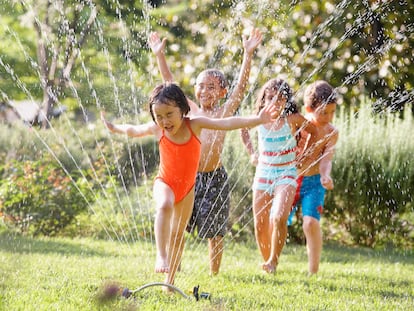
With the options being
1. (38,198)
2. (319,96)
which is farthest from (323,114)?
(38,198)

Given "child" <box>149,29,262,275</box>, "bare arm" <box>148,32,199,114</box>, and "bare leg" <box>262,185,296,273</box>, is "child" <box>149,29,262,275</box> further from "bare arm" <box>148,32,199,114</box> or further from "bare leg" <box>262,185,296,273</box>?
"bare leg" <box>262,185,296,273</box>

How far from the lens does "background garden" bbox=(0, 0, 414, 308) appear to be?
790 centimetres

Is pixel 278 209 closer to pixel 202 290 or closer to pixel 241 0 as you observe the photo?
→ pixel 202 290

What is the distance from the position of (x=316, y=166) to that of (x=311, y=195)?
208mm

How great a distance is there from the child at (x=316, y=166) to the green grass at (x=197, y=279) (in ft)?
0.89

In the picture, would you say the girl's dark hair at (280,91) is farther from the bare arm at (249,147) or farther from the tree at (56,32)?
the tree at (56,32)

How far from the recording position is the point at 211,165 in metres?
4.89

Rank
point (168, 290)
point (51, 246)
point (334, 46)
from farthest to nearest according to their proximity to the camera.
Answer: 1. point (334, 46)
2. point (51, 246)
3. point (168, 290)

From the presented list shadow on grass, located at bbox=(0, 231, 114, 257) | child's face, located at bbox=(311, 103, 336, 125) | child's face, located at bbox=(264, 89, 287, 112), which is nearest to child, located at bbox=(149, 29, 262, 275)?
child's face, located at bbox=(264, 89, 287, 112)

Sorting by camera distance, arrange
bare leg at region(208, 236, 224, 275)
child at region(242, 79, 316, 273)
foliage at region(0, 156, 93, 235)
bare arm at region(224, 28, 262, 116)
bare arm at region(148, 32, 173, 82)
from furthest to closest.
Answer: foliage at region(0, 156, 93, 235) < child at region(242, 79, 316, 273) < bare leg at region(208, 236, 224, 275) < bare arm at region(148, 32, 173, 82) < bare arm at region(224, 28, 262, 116)

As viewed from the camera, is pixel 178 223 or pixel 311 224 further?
pixel 311 224

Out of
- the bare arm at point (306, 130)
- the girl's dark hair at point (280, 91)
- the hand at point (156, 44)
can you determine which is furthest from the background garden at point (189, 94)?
the bare arm at point (306, 130)

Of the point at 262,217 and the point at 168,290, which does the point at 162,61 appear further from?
the point at 168,290

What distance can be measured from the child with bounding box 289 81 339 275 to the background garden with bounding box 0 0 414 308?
1.69 meters
